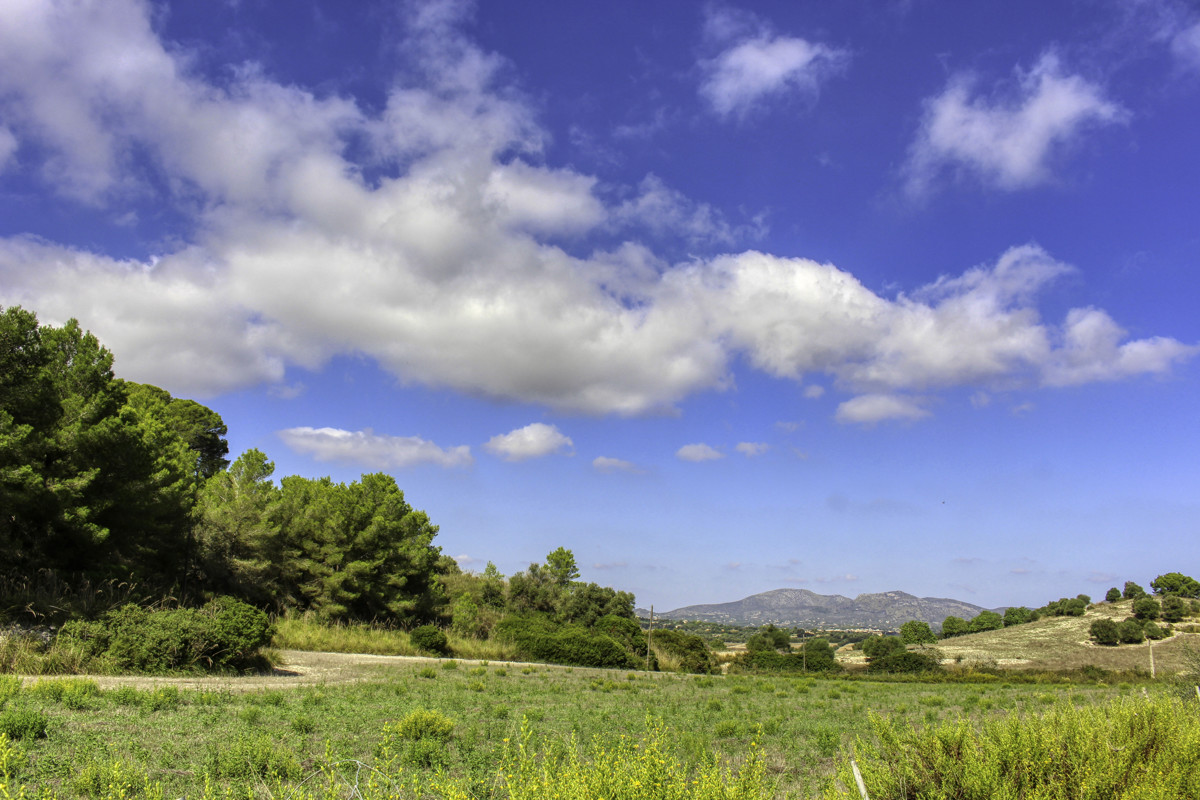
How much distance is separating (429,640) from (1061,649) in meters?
49.4

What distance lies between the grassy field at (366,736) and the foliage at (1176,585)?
291 feet

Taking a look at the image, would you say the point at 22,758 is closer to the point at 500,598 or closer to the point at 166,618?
the point at 166,618

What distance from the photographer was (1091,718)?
6391 millimetres

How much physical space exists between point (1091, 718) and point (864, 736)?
141 inches

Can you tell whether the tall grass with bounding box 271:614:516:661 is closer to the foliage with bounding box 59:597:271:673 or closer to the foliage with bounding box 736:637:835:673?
the foliage with bounding box 59:597:271:673

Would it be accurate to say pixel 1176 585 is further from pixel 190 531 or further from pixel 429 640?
pixel 190 531

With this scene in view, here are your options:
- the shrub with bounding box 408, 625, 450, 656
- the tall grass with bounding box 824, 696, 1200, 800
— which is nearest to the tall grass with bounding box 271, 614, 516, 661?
the shrub with bounding box 408, 625, 450, 656

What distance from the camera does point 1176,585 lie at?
249 feet

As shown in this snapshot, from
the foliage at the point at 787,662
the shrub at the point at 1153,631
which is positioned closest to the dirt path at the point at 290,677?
the foliage at the point at 787,662

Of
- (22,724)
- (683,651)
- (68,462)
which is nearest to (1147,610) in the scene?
(683,651)

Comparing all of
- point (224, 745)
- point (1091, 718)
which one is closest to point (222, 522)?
point (224, 745)

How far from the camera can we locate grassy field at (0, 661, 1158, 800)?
4.65 metres

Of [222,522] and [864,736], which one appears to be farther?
[222,522]

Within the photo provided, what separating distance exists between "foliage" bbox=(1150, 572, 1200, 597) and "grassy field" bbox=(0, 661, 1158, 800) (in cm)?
8859
